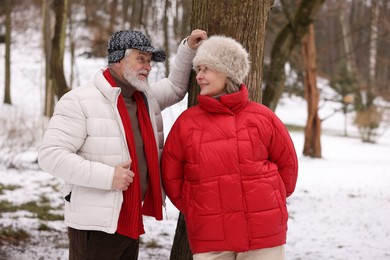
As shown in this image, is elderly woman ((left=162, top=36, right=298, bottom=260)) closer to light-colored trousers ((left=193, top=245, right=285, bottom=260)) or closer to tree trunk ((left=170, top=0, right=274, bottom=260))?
light-colored trousers ((left=193, top=245, right=285, bottom=260))

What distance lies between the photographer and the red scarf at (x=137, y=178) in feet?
9.52

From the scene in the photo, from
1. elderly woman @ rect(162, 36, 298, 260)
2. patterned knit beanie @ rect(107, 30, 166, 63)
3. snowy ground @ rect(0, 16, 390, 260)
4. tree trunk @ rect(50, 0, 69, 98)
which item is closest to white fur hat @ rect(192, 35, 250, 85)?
elderly woman @ rect(162, 36, 298, 260)

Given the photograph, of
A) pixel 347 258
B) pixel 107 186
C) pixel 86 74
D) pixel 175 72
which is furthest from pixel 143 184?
pixel 86 74

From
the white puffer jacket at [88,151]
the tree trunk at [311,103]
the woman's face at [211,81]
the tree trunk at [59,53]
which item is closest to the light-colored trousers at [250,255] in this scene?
the white puffer jacket at [88,151]

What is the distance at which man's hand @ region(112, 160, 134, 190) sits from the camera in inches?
109

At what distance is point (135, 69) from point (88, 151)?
54 centimetres

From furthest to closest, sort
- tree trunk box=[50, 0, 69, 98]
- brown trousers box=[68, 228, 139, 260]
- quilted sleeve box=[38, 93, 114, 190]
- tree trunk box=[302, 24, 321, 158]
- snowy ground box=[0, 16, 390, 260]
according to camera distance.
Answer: tree trunk box=[302, 24, 321, 158], tree trunk box=[50, 0, 69, 98], snowy ground box=[0, 16, 390, 260], brown trousers box=[68, 228, 139, 260], quilted sleeve box=[38, 93, 114, 190]

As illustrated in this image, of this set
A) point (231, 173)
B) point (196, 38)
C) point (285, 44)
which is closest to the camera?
point (231, 173)

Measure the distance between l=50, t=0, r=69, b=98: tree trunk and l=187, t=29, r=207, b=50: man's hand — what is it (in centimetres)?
563

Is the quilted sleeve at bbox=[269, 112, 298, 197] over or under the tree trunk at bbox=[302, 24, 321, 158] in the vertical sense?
A: over

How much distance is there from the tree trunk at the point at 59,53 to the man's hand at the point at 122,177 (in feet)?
20.1

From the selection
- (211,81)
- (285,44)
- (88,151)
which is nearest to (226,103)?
(211,81)

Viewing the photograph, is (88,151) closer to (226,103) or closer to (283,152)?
(226,103)

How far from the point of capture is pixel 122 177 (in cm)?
277
